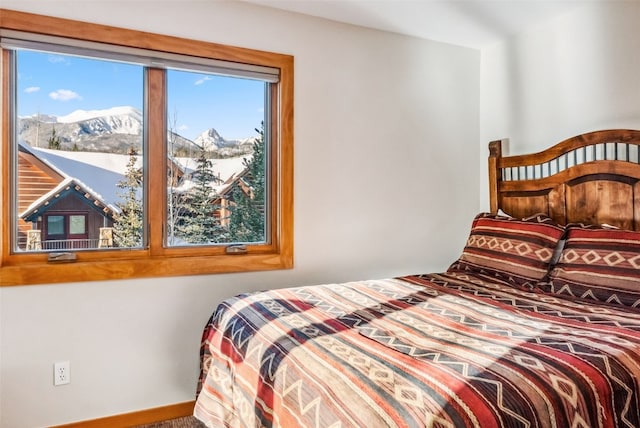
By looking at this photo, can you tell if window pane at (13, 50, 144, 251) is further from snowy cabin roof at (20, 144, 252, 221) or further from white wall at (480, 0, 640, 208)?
white wall at (480, 0, 640, 208)

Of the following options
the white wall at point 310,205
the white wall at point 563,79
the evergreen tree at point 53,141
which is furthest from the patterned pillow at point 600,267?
the evergreen tree at point 53,141

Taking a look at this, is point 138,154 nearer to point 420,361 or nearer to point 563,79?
point 420,361

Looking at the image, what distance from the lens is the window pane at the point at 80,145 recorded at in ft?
7.43

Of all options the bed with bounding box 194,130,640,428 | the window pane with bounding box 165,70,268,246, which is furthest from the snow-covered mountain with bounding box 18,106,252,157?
the bed with bounding box 194,130,640,428

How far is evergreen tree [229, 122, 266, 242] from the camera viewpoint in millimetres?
2732

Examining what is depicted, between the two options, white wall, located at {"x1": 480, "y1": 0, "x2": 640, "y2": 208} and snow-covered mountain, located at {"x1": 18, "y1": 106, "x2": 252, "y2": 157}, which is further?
white wall, located at {"x1": 480, "y1": 0, "x2": 640, "y2": 208}

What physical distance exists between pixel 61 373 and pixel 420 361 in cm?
190

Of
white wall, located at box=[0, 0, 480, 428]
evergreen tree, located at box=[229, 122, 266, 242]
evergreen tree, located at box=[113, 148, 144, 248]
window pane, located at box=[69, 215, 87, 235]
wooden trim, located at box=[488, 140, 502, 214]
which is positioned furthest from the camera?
wooden trim, located at box=[488, 140, 502, 214]

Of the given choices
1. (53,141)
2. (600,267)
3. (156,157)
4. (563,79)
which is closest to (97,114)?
(53,141)

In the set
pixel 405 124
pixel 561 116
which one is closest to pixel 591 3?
pixel 561 116

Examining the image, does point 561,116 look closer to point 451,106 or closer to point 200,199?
point 451,106

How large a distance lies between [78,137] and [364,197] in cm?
172

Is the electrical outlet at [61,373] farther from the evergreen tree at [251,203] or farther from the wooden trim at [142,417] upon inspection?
the evergreen tree at [251,203]

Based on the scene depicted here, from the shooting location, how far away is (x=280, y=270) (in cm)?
273
